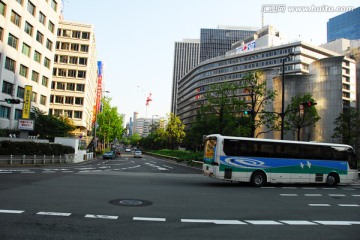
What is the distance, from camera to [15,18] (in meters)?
43.7

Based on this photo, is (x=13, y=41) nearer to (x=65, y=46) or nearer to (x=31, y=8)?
(x=31, y=8)

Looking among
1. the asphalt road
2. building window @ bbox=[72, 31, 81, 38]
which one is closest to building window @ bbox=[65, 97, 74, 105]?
building window @ bbox=[72, 31, 81, 38]

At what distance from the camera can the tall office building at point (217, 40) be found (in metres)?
171

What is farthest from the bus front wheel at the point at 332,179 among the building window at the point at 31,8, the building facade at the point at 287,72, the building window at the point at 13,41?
the building window at the point at 31,8

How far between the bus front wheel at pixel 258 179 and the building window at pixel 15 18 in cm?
4155

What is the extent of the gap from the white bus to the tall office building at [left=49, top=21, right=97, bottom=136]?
198 ft

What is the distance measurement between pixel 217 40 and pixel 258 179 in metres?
163

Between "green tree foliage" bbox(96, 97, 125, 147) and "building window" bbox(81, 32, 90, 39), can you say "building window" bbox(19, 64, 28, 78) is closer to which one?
"building window" bbox(81, 32, 90, 39)

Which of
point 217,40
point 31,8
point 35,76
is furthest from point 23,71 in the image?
point 217,40

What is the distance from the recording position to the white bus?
56.7 feet

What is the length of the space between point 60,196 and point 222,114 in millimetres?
28721

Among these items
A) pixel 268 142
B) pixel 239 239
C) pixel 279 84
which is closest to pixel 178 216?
pixel 239 239

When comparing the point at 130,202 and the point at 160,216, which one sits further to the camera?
the point at 130,202

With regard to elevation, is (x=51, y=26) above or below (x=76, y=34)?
below
